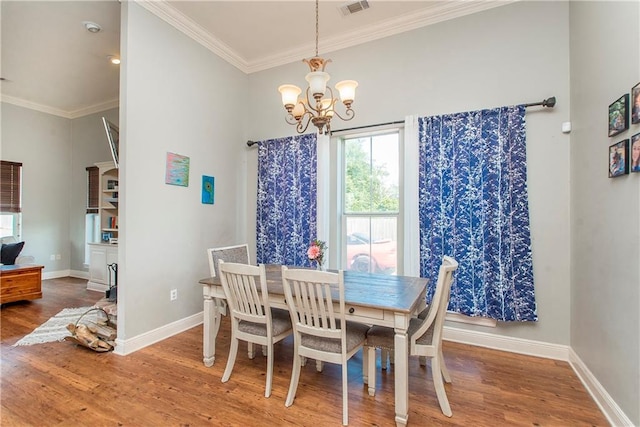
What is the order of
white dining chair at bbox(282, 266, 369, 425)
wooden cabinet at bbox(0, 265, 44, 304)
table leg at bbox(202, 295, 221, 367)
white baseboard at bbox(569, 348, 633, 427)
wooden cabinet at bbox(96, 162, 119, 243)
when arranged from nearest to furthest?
white baseboard at bbox(569, 348, 633, 427)
white dining chair at bbox(282, 266, 369, 425)
table leg at bbox(202, 295, 221, 367)
wooden cabinet at bbox(0, 265, 44, 304)
wooden cabinet at bbox(96, 162, 119, 243)

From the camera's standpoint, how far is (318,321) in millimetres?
2004

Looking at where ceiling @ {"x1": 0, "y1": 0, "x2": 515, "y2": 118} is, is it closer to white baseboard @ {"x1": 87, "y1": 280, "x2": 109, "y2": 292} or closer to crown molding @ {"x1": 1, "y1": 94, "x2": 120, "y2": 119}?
crown molding @ {"x1": 1, "y1": 94, "x2": 120, "y2": 119}

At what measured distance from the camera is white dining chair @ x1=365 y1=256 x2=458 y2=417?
6.30 feet

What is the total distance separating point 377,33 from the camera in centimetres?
349

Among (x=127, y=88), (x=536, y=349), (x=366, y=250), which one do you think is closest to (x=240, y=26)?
(x=127, y=88)

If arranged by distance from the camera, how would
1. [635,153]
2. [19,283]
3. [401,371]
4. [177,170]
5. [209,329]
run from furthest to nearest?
[19,283] < [177,170] < [209,329] < [401,371] < [635,153]

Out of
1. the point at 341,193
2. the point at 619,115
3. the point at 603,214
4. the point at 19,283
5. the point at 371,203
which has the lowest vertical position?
the point at 19,283

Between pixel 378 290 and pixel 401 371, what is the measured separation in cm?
57

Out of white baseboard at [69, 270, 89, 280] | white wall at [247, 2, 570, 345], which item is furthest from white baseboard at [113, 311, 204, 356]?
white baseboard at [69, 270, 89, 280]

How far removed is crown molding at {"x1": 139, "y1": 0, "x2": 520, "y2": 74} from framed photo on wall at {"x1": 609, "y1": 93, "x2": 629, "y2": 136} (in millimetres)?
1701

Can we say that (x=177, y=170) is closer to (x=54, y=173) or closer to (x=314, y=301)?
(x=314, y=301)

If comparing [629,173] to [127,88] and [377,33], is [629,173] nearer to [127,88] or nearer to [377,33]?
[377,33]

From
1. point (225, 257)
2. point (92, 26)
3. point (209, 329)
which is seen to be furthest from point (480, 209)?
point (92, 26)

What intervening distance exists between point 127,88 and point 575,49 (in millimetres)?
4092
